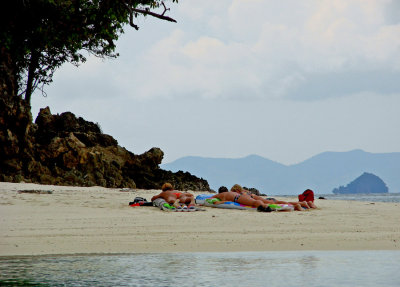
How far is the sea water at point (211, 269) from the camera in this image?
5151 mm

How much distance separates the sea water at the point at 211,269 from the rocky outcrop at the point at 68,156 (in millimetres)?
16610

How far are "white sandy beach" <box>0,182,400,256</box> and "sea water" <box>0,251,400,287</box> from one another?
72 cm

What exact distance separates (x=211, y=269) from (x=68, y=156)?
19.9m

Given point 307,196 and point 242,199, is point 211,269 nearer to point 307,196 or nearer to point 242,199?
point 242,199

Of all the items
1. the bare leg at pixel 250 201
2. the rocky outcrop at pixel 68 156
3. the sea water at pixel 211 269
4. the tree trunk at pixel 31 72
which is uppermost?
the tree trunk at pixel 31 72

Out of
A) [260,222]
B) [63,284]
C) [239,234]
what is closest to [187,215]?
[260,222]

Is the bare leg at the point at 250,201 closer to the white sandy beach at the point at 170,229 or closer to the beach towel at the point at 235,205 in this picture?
the beach towel at the point at 235,205

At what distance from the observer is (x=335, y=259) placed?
6.56 meters

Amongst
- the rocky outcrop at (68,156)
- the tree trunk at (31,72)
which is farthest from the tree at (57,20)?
the tree trunk at (31,72)

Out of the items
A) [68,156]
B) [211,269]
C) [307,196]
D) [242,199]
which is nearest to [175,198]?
[242,199]

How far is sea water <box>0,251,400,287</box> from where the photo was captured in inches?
203

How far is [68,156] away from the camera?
2486cm

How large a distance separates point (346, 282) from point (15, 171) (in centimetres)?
1972

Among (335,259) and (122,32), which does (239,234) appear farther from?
(122,32)
